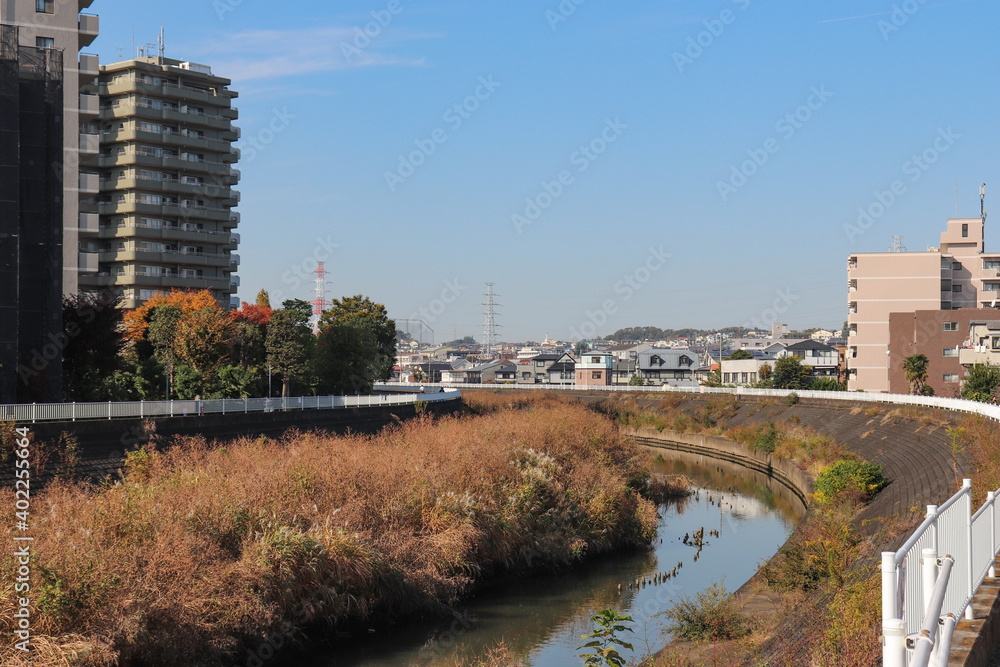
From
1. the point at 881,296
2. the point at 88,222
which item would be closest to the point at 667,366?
the point at 881,296

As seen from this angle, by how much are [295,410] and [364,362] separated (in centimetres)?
2108

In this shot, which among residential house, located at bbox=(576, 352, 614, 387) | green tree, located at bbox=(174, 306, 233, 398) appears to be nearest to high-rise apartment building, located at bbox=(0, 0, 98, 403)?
green tree, located at bbox=(174, 306, 233, 398)

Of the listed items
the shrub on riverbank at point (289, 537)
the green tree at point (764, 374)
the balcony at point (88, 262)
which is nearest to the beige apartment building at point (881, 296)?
the green tree at point (764, 374)

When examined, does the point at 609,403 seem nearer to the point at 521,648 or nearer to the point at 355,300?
the point at 355,300

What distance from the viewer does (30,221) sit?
111ft

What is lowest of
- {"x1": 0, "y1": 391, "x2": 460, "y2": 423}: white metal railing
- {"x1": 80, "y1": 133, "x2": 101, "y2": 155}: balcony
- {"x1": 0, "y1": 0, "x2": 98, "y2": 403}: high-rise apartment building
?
{"x1": 0, "y1": 391, "x2": 460, "y2": 423}: white metal railing

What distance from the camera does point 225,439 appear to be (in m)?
32.2

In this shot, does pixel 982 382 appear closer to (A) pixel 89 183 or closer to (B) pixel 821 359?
(A) pixel 89 183

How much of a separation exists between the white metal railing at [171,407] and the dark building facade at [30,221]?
5220 millimetres

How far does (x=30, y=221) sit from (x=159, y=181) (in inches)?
1396

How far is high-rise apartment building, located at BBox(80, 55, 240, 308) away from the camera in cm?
6656

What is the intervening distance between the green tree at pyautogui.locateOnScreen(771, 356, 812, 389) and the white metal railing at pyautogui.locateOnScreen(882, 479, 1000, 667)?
7949cm

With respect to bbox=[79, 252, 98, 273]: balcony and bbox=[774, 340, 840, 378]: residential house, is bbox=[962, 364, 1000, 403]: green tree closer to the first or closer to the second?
bbox=[79, 252, 98, 273]: balcony

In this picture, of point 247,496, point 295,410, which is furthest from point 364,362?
point 247,496
